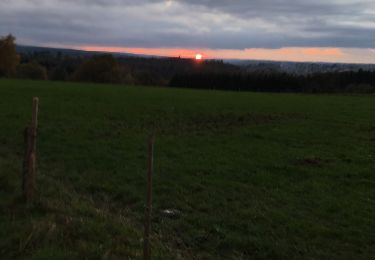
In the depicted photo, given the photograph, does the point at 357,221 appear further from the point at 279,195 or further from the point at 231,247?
the point at 231,247

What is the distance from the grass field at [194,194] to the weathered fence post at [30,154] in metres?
0.20

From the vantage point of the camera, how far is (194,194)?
10.0 m

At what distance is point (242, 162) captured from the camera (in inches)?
536

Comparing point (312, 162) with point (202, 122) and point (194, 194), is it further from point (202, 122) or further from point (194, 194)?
point (202, 122)

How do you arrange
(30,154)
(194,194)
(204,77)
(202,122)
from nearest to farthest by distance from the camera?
(30,154)
(194,194)
(202,122)
(204,77)

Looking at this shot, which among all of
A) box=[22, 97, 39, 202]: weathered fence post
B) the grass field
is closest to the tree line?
the grass field

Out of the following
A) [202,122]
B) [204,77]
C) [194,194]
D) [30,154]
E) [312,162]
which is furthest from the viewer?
[204,77]

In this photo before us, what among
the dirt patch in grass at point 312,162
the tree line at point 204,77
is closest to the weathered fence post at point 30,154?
the dirt patch in grass at point 312,162

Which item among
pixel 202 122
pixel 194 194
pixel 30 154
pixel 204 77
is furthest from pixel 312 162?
pixel 204 77

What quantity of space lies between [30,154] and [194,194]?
11.8 feet

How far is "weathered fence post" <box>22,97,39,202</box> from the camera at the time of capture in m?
7.64

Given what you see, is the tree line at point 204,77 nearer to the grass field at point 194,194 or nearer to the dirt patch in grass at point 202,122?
the dirt patch in grass at point 202,122

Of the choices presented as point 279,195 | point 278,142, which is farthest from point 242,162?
point 278,142

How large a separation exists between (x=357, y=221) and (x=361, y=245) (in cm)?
117
